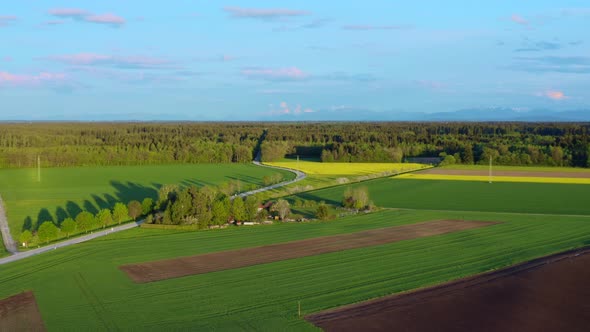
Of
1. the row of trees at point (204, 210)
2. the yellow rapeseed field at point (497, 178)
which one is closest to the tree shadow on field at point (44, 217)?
the row of trees at point (204, 210)

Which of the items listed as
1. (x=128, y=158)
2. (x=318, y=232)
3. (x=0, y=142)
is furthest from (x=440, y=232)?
(x=0, y=142)

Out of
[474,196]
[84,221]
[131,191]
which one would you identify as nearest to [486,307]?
[84,221]

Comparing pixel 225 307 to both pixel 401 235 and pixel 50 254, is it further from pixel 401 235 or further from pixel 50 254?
pixel 401 235

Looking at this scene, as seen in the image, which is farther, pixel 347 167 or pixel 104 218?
pixel 347 167

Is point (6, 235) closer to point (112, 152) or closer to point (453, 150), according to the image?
point (112, 152)

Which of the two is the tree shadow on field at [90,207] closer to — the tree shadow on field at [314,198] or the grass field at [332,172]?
the grass field at [332,172]

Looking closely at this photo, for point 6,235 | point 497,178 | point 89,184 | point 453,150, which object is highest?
point 453,150
